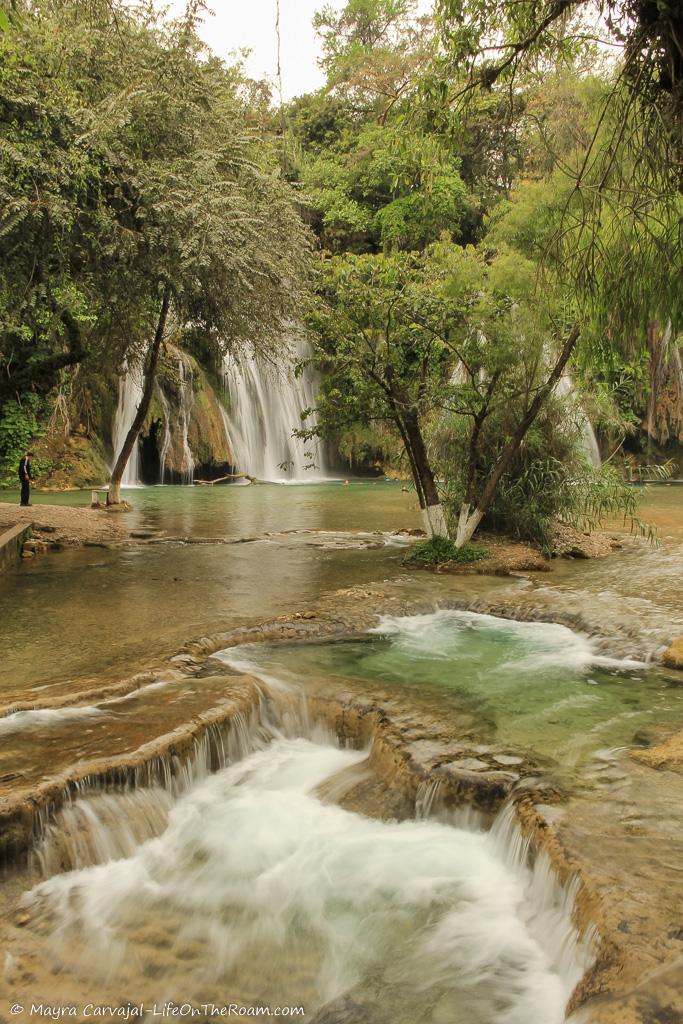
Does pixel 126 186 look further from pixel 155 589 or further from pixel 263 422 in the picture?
pixel 263 422

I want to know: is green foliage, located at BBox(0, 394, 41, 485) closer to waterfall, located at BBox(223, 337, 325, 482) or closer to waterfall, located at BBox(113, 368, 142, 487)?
waterfall, located at BBox(113, 368, 142, 487)

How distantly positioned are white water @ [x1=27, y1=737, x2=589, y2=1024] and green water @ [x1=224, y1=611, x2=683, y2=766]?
43.5 inches

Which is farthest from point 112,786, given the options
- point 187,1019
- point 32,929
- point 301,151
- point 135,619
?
point 301,151

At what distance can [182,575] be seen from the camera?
10.6 metres

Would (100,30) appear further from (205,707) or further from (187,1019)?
(187,1019)

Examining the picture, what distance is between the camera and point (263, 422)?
28.2m

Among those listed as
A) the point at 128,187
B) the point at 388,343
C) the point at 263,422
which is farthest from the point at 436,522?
the point at 263,422

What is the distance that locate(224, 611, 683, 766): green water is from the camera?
5492 millimetres

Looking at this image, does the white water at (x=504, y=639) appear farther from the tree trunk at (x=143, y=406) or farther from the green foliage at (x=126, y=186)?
the tree trunk at (x=143, y=406)

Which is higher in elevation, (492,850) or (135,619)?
(135,619)

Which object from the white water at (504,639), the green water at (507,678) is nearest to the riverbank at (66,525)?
the white water at (504,639)

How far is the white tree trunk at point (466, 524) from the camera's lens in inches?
458

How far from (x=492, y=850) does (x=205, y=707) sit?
2229 millimetres

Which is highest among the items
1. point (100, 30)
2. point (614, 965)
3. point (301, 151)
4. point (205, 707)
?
point (301, 151)
